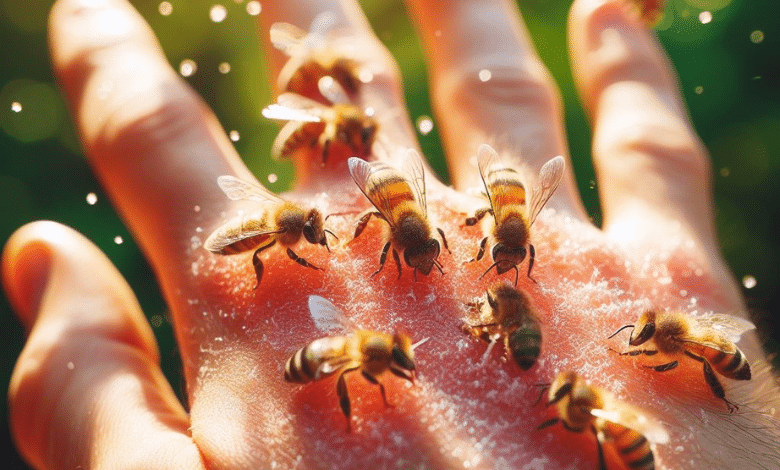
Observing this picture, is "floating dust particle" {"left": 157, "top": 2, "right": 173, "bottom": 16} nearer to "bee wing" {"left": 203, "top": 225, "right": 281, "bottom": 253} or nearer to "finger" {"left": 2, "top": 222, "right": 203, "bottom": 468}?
"finger" {"left": 2, "top": 222, "right": 203, "bottom": 468}

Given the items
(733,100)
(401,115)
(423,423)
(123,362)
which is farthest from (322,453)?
(733,100)

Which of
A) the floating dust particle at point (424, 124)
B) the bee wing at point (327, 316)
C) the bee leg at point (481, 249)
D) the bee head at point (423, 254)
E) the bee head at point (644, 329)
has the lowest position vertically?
the floating dust particle at point (424, 124)

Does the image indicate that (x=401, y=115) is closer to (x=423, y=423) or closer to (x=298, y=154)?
(x=298, y=154)

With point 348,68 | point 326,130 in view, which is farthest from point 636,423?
point 348,68

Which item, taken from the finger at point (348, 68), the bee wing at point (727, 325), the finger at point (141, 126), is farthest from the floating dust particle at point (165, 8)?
the bee wing at point (727, 325)

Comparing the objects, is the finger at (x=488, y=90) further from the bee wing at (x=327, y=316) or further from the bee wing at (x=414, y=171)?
the bee wing at (x=327, y=316)

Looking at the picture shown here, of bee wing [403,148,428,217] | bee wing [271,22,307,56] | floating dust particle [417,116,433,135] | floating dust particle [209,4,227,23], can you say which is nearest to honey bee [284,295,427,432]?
bee wing [403,148,428,217]
